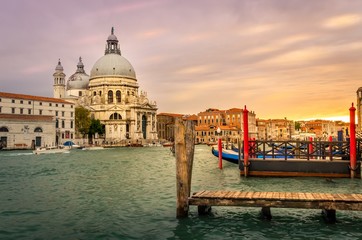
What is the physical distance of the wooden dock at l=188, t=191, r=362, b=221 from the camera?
912 cm

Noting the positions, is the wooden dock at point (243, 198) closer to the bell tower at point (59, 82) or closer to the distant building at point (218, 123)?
the distant building at point (218, 123)

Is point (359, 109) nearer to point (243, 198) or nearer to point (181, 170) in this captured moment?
point (243, 198)

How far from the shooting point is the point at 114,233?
904 centimetres

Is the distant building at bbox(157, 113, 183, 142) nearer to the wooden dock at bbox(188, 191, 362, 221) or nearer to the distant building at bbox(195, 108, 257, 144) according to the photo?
the distant building at bbox(195, 108, 257, 144)

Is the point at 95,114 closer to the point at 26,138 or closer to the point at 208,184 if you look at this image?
the point at 26,138

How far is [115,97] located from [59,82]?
15962 millimetres

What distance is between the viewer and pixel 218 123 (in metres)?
104

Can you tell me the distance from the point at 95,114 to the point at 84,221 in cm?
8363

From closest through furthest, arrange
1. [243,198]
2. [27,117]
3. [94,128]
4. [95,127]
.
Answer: [243,198] → [27,117] → [94,128] → [95,127]

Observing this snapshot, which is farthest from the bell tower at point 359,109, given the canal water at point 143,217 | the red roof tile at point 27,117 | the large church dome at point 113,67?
the large church dome at point 113,67

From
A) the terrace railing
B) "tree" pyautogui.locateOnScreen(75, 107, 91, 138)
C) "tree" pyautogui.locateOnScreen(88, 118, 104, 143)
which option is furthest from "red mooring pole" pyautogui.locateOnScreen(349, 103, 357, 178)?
"tree" pyautogui.locateOnScreen(88, 118, 104, 143)

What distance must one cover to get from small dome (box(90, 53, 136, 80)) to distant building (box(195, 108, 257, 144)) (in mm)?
21581

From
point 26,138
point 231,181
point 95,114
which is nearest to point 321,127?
point 95,114

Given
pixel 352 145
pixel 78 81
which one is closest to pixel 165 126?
pixel 78 81
